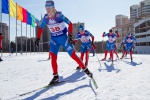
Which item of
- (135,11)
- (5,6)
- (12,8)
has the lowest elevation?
(5,6)

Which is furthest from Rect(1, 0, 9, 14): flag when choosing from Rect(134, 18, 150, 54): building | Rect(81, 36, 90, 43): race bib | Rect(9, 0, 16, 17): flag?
Rect(134, 18, 150, 54): building

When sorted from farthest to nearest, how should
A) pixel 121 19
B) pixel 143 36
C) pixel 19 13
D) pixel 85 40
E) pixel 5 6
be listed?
pixel 121 19 → pixel 143 36 → pixel 19 13 → pixel 5 6 → pixel 85 40

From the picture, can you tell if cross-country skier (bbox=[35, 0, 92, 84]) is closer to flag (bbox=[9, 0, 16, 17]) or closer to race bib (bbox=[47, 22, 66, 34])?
race bib (bbox=[47, 22, 66, 34])

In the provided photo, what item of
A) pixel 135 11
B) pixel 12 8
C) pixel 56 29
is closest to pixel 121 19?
pixel 135 11

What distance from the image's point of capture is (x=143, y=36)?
7250cm

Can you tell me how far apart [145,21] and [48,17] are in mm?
73127

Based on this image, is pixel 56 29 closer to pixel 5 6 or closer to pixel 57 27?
pixel 57 27

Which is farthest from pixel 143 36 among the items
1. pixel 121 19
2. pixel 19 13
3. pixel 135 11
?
pixel 121 19

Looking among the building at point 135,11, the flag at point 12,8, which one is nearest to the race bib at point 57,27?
the flag at point 12,8

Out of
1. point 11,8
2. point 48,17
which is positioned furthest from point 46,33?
point 48,17

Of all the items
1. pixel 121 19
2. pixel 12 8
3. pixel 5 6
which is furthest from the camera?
pixel 121 19

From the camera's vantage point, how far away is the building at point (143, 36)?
68.2 m

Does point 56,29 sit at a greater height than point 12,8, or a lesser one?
lesser

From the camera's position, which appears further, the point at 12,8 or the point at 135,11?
the point at 135,11
